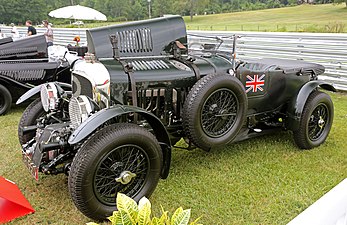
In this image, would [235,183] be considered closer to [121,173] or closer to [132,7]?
[121,173]

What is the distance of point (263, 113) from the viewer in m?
4.58

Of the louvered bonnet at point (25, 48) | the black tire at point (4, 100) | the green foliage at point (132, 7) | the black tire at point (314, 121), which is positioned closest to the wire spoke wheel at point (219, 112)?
the black tire at point (314, 121)

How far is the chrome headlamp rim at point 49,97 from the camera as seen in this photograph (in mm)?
3861

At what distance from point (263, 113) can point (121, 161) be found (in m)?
2.29

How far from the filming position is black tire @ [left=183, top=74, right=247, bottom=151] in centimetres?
351

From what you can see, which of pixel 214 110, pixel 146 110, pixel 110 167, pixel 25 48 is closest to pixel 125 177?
pixel 110 167

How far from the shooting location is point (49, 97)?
3.85 meters

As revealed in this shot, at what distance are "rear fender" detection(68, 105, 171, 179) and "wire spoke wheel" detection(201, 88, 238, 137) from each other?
0.50 m

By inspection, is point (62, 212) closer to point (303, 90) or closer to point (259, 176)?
point (259, 176)

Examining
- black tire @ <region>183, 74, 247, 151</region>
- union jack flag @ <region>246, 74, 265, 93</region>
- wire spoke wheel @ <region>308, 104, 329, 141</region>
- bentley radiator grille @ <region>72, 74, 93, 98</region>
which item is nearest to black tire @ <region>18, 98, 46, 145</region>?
bentley radiator grille @ <region>72, 74, 93, 98</region>

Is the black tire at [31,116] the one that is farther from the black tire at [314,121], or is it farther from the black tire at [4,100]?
the black tire at [314,121]

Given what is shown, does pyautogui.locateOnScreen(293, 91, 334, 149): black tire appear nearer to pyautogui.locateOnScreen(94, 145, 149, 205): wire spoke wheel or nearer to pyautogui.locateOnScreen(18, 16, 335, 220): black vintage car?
pyautogui.locateOnScreen(18, 16, 335, 220): black vintage car

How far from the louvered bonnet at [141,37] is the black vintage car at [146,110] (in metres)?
0.01

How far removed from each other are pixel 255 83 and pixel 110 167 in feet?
7.22
